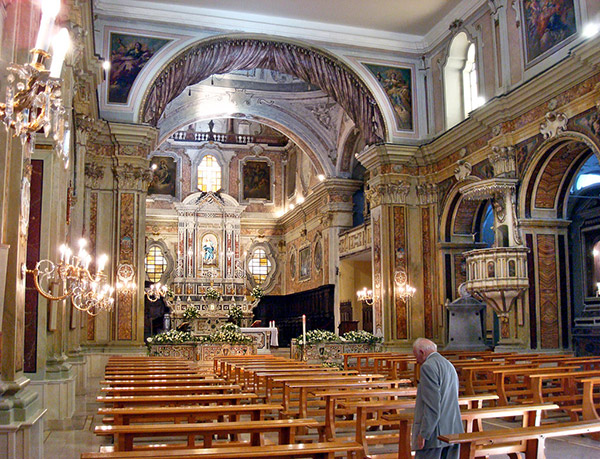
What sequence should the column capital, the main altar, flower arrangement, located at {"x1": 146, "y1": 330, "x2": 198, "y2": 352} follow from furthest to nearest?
the main altar, flower arrangement, located at {"x1": 146, "y1": 330, "x2": 198, "y2": 352}, the column capital

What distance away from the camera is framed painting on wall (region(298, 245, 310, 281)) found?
95.5 feet

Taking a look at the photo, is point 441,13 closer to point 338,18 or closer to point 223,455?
point 338,18

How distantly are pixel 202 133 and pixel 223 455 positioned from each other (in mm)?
29627

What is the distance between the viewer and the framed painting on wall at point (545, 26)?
46.1 ft

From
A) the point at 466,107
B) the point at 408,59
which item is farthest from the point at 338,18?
the point at 466,107

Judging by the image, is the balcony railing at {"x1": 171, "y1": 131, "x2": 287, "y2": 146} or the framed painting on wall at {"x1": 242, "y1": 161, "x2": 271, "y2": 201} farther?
the framed painting on wall at {"x1": 242, "y1": 161, "x2": 271, "y2": 201}

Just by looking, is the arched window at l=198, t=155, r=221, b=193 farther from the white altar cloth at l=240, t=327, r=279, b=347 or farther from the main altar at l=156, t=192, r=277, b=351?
the white altar cloth at l=240, t=327, r=279, b=347

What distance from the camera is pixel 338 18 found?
18891 millimetres

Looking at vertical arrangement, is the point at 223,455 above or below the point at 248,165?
below

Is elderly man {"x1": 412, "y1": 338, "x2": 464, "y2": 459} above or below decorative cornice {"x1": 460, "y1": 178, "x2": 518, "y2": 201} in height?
below

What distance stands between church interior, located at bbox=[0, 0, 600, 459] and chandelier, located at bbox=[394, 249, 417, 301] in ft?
0.15

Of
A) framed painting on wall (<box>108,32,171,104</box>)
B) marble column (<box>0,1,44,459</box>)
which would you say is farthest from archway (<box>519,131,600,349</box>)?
marble column (<box>0,1,44,459</box>)

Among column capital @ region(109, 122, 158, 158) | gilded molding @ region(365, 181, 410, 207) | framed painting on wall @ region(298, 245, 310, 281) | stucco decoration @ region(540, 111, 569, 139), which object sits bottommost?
framed painting on wall @ region(298, 245, 310, 281)

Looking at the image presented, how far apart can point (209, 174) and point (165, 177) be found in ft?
6.96
